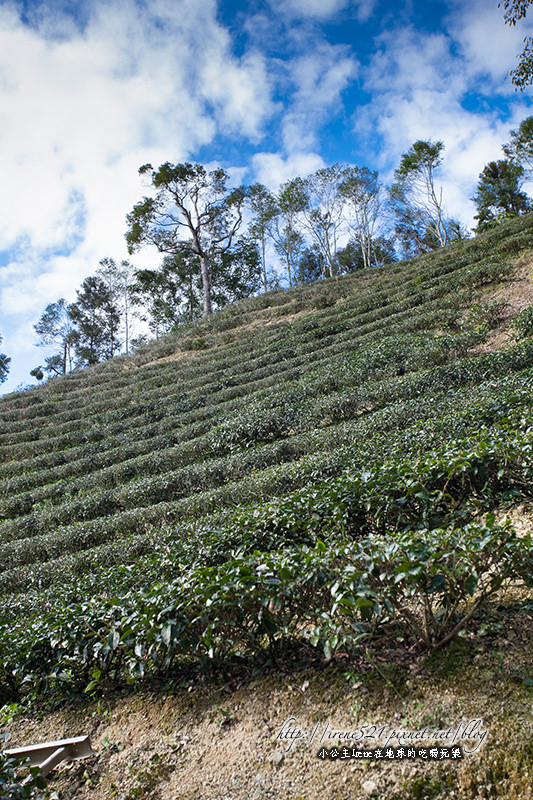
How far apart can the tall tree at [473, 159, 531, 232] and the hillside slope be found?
31.3 metres

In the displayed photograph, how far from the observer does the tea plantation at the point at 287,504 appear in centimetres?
299

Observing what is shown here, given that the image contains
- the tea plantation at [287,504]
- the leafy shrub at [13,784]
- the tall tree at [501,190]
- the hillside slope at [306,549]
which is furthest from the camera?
the tall tree at [501,190]

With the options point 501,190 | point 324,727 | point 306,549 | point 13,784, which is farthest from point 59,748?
point 501,190

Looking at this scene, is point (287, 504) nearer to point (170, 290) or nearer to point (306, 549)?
point (306, 549)

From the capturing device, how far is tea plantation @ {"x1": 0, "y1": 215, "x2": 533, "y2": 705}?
299 cm

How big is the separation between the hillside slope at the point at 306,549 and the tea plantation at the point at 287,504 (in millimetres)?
29

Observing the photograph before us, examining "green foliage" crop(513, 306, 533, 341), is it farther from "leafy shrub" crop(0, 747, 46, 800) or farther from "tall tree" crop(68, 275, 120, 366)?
"tall tree" crop(68, 275, 120, 366)

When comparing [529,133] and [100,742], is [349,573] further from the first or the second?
[529,133]

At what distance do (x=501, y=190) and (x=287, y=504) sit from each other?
148ft

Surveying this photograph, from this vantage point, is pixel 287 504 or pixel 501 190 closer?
pixel 287 504

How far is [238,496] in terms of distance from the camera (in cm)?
674

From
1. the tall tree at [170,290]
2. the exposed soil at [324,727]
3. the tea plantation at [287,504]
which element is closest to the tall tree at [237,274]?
the tall tree at [170,290]

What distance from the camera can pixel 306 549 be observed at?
330 cm

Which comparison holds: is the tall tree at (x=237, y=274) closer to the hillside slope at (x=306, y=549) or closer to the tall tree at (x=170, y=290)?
the tall tree at (x=170, y=290)
